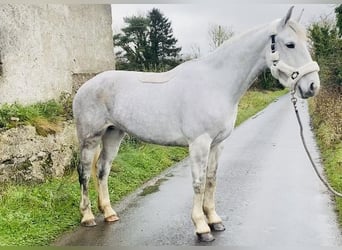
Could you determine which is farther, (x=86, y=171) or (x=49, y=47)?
(x=49, y=47)

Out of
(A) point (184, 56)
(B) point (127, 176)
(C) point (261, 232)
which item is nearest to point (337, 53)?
(A) point (184, 56)

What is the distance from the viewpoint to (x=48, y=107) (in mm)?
6352

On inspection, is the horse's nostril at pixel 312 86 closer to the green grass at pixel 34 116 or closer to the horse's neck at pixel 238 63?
the horse's neck at pixel 238 63

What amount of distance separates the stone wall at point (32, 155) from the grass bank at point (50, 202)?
12 cm

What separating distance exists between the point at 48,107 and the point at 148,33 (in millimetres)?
2041

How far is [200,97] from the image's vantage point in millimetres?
3900

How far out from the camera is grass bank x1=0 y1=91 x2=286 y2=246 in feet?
13.6

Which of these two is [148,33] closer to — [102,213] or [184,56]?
[184,56]

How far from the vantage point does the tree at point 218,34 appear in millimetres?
6859

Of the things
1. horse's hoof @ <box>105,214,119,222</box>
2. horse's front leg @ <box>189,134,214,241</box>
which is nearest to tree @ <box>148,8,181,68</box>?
horse's hoof @ <box>105,214,119,222</box>

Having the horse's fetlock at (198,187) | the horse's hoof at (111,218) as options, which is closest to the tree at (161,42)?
the horse's hoof at (111,218)

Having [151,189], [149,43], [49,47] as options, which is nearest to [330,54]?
[149,43]

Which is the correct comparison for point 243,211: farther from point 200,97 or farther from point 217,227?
point 200,97

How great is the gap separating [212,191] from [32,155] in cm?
219
